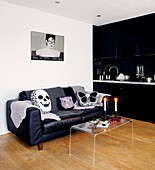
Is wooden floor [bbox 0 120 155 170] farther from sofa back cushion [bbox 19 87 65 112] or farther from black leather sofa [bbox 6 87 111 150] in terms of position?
sofa back cushion [bbox 19 87 65 112]

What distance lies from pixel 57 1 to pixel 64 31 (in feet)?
3.62

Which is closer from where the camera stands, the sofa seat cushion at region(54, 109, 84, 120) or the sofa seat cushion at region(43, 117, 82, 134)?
the sofa seat cushion at region(43, 117, 82, 134)

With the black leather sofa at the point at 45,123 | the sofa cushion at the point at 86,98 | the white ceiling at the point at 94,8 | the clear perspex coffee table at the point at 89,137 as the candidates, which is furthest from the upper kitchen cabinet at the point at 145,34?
the clear perspex coffee table at the point at 89,137

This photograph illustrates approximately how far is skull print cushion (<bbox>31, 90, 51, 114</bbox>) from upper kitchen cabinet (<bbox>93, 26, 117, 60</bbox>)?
2541mm

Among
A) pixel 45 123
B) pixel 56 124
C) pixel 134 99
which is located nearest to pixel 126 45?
pixel 134 99

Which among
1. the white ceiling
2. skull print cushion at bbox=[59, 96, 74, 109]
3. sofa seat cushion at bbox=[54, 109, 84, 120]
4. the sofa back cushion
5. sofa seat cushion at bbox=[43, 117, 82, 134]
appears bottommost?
sofa seat cushion at bbox=[43, 117, 82, 134]

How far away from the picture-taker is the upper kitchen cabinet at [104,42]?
518 cm

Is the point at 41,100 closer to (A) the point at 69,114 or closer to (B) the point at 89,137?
(A) the point at 69,114

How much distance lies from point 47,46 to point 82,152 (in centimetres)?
251

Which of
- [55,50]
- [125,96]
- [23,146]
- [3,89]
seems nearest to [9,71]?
[3,89]

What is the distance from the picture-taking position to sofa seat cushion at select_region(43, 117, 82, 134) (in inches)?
114

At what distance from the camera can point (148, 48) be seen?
4.47 meters

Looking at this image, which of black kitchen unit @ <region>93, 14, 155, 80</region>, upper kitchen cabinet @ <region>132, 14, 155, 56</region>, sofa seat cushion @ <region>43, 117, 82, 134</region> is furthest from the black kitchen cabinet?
sofa seat cushion @ <region>43, 117, 82, 134</region>

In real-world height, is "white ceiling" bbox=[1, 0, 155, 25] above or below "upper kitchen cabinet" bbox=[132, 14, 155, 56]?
above
